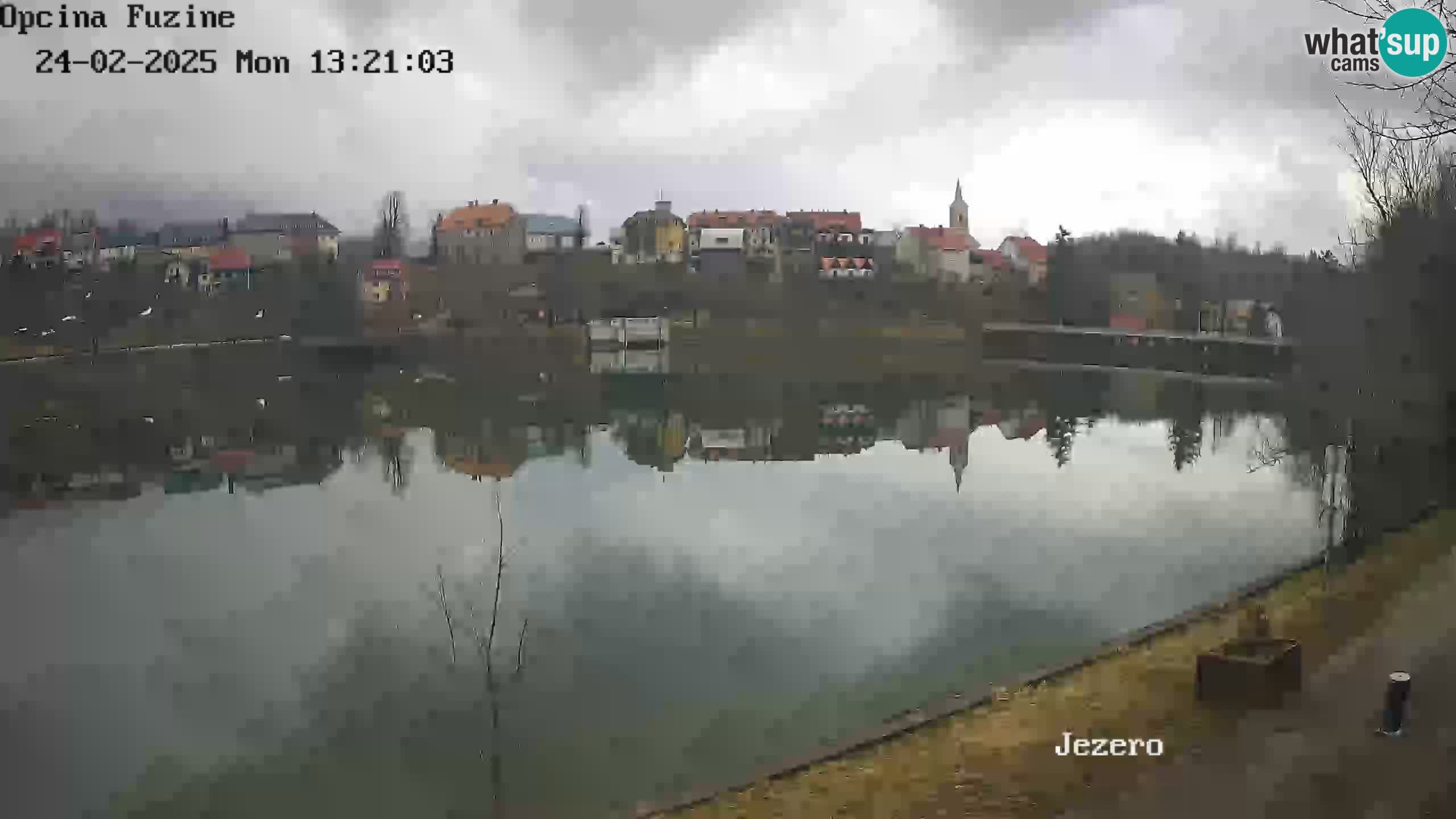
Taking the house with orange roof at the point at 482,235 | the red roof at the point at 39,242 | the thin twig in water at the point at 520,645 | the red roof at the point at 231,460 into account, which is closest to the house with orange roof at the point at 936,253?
the house with orange roof at the point at 482,235

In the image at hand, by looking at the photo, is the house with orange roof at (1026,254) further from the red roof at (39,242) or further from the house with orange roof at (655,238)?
the red roof at (39,242)

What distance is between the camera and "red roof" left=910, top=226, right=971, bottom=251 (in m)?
43.4

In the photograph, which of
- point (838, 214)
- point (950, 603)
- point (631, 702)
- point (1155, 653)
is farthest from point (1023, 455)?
point (838, 214)

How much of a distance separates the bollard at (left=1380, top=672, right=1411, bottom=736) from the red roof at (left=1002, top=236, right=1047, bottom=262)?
44891mm

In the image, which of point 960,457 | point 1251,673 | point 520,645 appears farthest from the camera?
point 960,457

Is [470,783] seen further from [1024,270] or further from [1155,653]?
[1024,270]

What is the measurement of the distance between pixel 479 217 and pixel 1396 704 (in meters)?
37.6

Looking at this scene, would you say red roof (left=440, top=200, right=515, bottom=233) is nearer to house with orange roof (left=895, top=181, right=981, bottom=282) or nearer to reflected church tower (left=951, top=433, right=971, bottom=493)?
house with orange roof (left=895, top=181, right=981, bottom=282)

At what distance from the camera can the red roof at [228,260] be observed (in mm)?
27453

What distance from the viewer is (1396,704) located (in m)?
3.77

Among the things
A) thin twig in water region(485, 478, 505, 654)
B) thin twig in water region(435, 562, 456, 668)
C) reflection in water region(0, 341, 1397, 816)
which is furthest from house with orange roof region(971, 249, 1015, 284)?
thin twig in water region(435, 562, 456, 668)

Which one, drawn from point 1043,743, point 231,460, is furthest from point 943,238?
point 1043,743

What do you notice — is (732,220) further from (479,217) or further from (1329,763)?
(1329,763)

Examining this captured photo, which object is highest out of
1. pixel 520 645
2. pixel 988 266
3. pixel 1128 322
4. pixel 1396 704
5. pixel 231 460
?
pixel 988 266
